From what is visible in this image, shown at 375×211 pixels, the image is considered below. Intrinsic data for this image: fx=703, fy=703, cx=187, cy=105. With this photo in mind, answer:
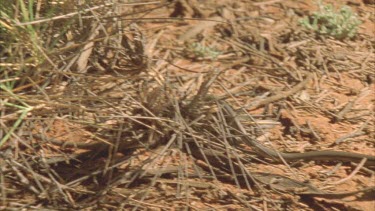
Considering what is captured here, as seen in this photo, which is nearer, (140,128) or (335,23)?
(140,128)

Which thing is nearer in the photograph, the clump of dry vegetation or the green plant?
the clump of dry vegetation

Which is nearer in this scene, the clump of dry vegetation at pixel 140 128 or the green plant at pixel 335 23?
the clump of dry vegetation at pixel 140 128

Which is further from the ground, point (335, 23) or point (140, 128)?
point (335, 23)

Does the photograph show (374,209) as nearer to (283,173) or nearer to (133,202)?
(283,173)

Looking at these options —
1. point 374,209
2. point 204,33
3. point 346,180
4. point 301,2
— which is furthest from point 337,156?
point 301,2
